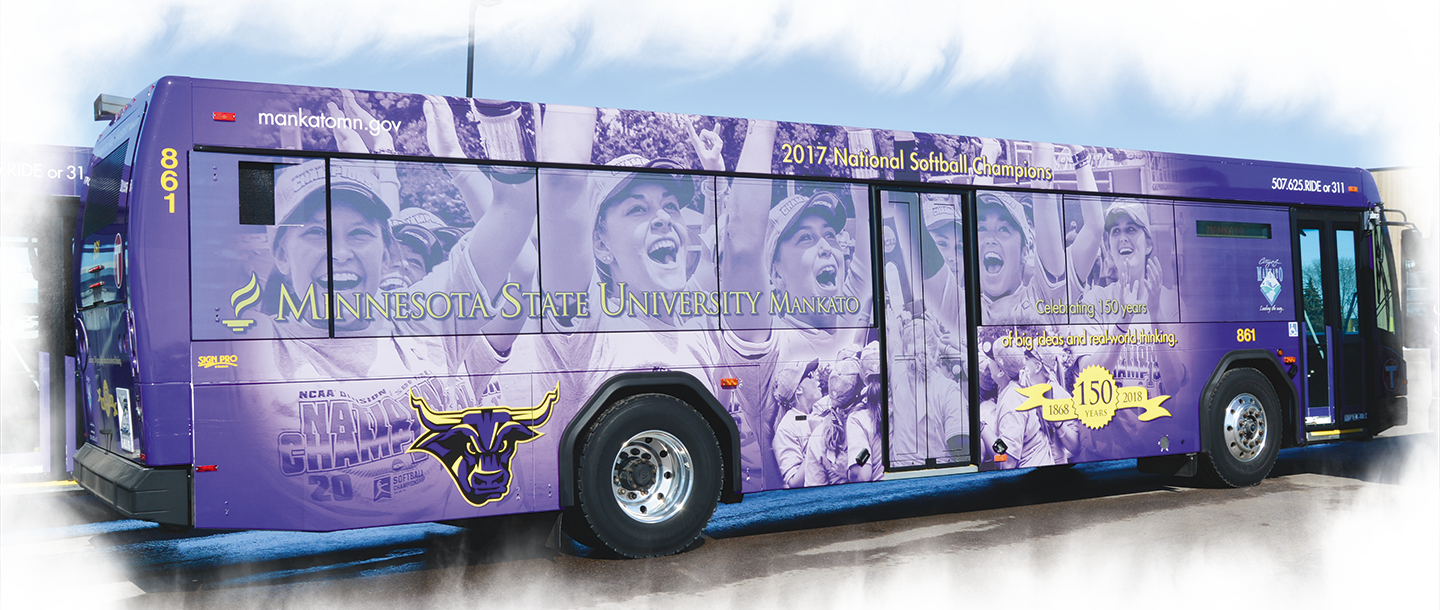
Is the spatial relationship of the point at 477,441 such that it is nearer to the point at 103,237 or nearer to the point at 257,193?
the point at 257,193

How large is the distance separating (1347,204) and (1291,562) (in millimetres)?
5632

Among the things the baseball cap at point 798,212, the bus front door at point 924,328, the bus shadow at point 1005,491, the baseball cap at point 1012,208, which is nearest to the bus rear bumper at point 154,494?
the bus shadow at point 1005,491

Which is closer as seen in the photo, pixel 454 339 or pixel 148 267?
pixel 148 267

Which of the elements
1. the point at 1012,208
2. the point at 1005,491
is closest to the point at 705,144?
the point at 1012,208

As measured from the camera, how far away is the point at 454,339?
7.07 meters

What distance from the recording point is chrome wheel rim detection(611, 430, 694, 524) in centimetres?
759

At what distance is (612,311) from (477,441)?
1.22 meters

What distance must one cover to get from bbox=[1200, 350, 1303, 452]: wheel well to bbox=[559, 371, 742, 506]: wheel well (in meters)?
4.84

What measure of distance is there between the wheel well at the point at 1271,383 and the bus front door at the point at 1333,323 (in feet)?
0.55

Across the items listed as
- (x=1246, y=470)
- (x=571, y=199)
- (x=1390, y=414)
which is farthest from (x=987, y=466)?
(x=1390, y=414)

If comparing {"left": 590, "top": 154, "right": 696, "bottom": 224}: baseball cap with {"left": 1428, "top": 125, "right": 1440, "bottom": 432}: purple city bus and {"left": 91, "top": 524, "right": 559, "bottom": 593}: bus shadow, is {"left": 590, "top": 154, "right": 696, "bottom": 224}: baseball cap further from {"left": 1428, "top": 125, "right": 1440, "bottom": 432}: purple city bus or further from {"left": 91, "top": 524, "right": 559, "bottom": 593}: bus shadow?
{"left": 1428, "top": 125, "right": 1440, "bottom": 432}: purple city bus

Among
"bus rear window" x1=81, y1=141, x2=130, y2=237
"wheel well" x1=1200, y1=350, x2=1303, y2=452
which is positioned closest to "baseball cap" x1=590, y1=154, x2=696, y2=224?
"bus rear window" x1=81, y1=141, x2=130, y2=237

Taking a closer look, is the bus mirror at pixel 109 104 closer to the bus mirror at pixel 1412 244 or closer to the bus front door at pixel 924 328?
the bus front door at pixel 924 328

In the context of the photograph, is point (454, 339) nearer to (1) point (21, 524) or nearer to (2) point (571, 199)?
(2) point (571, 199)
